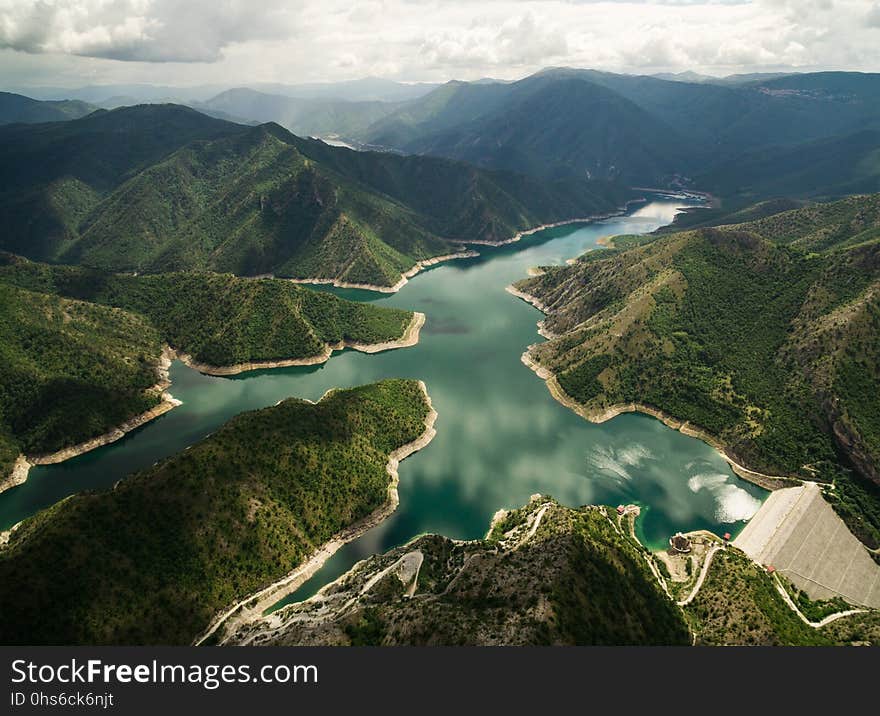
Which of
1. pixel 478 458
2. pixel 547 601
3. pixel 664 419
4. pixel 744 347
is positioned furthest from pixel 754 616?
pixel 744 347

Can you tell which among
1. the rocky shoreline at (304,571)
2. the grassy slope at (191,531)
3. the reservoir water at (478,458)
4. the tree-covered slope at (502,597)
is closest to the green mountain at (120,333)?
the reservoir water at (478,458)

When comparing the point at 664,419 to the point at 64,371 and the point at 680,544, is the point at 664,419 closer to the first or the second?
the point at 680,544

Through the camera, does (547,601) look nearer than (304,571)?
Yes

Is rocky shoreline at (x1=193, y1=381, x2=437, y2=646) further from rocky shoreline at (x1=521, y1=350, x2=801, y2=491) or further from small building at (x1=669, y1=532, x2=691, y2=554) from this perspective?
small building at (x1=669, y1=532, x2=691, y2=554)

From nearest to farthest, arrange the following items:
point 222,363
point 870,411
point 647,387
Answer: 1. point 870,411
2. point 647,387
3. point 222,363

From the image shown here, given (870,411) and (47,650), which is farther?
(870,411)

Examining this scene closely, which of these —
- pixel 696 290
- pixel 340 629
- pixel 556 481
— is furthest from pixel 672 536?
pixel 696 290

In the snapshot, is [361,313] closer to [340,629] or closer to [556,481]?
[556,481]

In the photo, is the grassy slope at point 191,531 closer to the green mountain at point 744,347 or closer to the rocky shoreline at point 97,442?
the rocky shoreline at point 97,442
